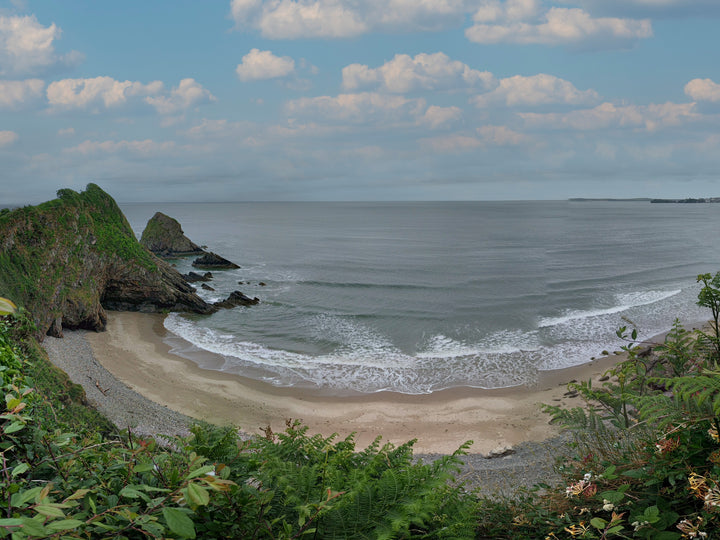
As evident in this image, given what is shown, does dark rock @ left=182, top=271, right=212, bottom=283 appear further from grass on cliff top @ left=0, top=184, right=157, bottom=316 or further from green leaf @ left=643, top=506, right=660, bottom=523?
green leaf @ left=643, top=506, right=660, bottom=523

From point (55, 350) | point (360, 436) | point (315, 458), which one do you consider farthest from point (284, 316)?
point (315, 458)

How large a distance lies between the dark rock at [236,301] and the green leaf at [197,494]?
31612 mm

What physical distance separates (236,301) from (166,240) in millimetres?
30129

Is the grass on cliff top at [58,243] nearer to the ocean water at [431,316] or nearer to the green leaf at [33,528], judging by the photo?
the ocean water at [431,316]

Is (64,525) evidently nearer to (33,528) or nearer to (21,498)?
(33,528)

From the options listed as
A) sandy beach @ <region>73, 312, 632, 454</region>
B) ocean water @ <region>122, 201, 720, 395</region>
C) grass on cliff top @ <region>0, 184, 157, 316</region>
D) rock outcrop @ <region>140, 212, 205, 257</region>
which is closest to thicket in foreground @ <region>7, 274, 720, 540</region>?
sandy beach @ <region>73, 312, 632, 454</region>

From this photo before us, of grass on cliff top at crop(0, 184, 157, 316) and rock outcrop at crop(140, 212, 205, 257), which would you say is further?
rock outcrop at crop(140, 212, 205, 257)

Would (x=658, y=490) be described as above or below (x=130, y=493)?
below

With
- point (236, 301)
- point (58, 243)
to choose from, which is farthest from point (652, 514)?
point (236, 301)

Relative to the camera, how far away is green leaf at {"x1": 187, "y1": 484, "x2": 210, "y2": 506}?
1402 millimetres

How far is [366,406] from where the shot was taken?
1708 centimetres

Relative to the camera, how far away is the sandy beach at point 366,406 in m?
14.7

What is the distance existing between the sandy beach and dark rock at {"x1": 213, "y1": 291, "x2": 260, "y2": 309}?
1056 centimetres

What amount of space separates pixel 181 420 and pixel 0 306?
1466 cm
